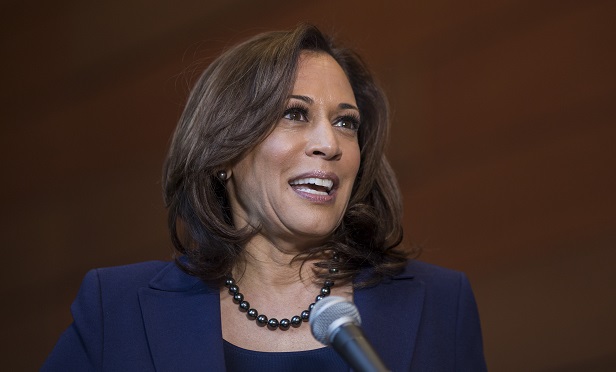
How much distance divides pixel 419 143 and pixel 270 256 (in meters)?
1.39

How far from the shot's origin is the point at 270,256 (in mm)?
2557

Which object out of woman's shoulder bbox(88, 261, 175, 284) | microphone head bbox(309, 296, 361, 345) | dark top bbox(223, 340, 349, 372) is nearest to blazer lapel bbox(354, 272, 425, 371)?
dark top bbox(223, 340, 349, 372)

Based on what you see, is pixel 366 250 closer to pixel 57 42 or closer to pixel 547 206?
pixel 547 206

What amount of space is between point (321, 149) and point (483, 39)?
151 cm

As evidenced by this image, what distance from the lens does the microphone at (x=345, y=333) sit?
1.41m

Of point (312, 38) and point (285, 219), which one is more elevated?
point (312, 38)

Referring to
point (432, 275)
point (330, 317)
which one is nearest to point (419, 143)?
point (432, 275)

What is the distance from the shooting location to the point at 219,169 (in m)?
2.57

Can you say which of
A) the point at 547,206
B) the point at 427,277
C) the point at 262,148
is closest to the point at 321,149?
the point at 262,148

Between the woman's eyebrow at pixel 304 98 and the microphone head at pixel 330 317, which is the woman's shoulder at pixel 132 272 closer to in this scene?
the woman's eyebrow at pixel 304 98

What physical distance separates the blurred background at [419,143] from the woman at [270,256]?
3.35ft

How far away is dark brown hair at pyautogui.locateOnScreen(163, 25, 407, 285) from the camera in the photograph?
2484 millimetres

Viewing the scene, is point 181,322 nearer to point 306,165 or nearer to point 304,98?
point 306,165

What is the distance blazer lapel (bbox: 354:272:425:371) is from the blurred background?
1133mm
